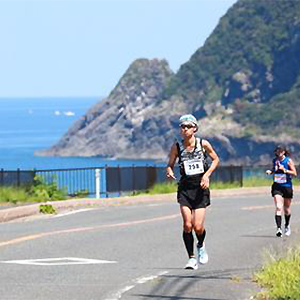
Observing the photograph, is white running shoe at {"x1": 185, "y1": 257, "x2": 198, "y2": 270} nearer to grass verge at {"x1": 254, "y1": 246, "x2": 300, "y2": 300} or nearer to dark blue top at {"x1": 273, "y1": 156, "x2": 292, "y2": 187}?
grass verge at {"x1": 254, "y1": 246, "x2": 300, "y2": 300}

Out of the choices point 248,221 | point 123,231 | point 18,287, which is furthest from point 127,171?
point 18,287

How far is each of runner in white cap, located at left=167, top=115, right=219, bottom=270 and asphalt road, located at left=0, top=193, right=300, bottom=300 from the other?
0.63m

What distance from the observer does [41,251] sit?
16.5m

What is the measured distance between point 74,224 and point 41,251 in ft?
17.7

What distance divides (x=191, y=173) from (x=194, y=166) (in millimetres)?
96

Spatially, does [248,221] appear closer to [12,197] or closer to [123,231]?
[123,231]

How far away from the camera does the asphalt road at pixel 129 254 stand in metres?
12.2

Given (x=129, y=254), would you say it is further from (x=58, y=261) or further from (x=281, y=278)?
(x=281, y=278)

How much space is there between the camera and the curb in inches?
952

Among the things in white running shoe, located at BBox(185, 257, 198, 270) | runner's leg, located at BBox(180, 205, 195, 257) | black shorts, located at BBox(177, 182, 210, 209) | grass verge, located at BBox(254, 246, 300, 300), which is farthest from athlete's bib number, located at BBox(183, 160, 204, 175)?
grass verge, located at BBox(254, 246, 300, 300)

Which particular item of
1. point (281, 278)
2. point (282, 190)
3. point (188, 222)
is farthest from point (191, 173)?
point (282, 190)

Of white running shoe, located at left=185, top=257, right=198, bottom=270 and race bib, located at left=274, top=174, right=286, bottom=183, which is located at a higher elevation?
race bib, located at left=274, top=174, right=286, bottom=183

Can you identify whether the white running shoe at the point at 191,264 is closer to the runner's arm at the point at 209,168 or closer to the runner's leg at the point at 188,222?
the runner's leg at the point at 188,222

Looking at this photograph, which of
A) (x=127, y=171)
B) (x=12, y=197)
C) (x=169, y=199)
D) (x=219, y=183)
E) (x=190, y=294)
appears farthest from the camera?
(x=219, y=183)
